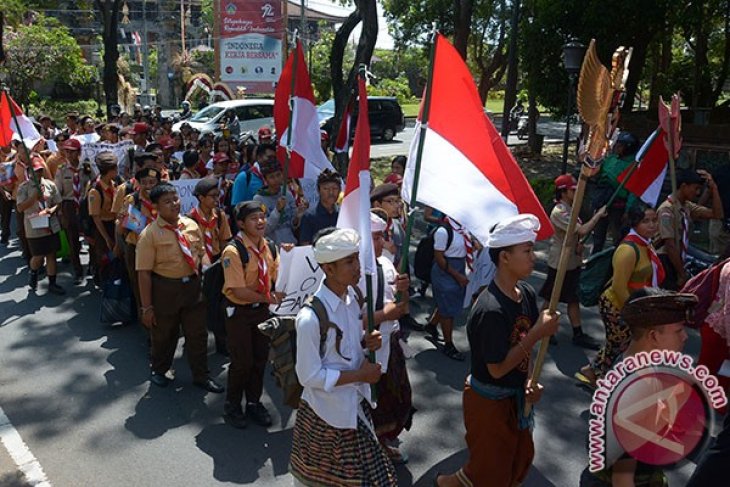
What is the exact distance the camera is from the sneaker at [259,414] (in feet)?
16.3

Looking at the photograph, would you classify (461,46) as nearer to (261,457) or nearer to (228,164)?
(228,164)

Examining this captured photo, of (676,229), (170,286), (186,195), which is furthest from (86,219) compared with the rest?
(676,229)

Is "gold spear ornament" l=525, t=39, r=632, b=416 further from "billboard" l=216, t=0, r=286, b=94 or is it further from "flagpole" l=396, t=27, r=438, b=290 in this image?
"billboard" l=216, t=0, r=286, b=94

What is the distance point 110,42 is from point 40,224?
41.7 feet

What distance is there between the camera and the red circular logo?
223cm

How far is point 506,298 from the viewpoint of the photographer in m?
3.30

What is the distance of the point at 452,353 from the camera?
623cm

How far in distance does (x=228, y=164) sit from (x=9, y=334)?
3.43 metres

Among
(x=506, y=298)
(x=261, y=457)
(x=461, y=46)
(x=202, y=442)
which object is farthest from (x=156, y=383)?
(x=461, y=46)

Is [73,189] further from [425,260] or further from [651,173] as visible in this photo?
[651,173]

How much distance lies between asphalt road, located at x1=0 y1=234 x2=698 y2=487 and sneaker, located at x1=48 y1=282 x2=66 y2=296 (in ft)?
3.09

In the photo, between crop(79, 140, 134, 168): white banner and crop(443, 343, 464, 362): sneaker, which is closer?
crop(443, 343, 464, 362): sneaker

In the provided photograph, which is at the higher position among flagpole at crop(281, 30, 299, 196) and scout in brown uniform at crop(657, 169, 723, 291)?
flagpole at crop(281, 30, 299, 196)

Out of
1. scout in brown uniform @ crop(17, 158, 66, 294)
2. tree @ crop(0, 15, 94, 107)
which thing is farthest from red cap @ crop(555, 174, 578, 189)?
tree @ crop(0, 15, 94, 107)
